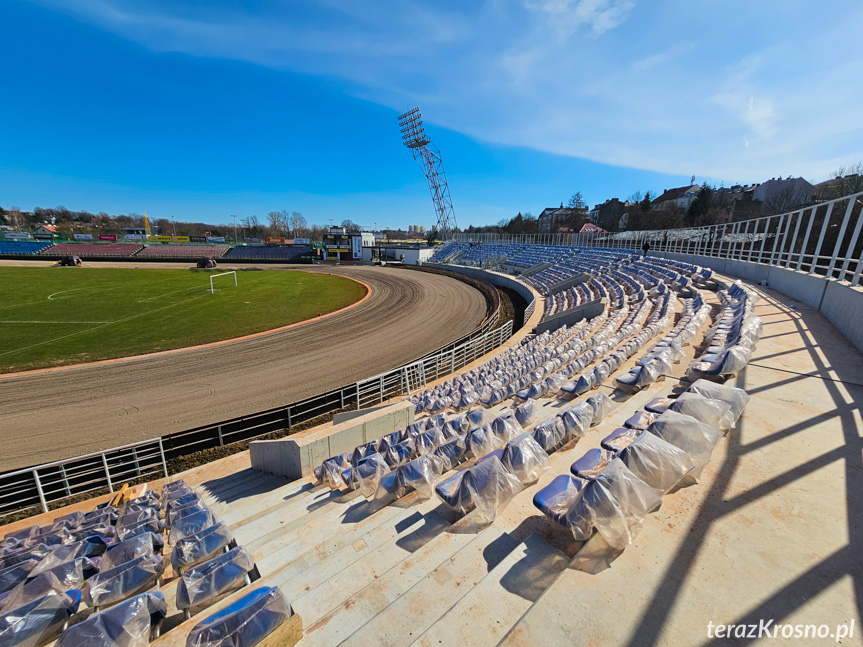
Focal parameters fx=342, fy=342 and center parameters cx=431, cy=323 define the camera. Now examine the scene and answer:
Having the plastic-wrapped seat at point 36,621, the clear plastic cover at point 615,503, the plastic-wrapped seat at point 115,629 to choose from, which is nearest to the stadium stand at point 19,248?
the plastic-wrapped seat at point 36,621

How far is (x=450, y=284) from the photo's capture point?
3884 centimetres

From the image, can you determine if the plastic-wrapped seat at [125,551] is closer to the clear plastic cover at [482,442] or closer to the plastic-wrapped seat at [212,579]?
the plastic-wrapped seat at [212,579]

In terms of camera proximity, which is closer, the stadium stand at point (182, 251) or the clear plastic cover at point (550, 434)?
the clear plastic cover at point (550, 434)

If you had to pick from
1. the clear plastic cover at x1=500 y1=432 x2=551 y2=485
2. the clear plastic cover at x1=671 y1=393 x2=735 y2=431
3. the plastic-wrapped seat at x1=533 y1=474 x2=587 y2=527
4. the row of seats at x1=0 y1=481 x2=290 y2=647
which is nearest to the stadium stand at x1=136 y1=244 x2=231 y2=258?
the row of seats at x1=0 y1=481 x2=290 y2=647

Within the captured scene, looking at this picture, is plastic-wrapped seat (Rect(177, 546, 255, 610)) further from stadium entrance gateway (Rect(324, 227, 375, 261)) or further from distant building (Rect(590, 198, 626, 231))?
distant building (Rect(590, 198, 626, 231))

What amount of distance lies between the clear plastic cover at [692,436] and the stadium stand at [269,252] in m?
77.1

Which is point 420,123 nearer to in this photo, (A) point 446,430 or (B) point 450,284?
(B) point 450,284

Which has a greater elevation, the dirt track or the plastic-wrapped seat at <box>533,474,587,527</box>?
the plastic-wrapped seat at <box>533,474,587,527</box>

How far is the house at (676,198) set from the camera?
257ft

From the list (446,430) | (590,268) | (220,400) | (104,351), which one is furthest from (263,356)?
(590,268)

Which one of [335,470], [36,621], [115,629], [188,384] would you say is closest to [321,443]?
[335,470]

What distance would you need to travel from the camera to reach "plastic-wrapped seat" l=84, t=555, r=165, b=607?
3.22 m

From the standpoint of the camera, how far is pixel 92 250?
78.1m

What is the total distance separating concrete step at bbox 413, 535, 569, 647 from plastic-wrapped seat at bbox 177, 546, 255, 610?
202 centimetres
